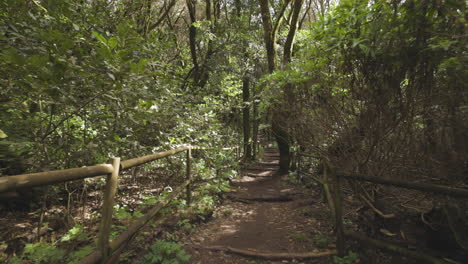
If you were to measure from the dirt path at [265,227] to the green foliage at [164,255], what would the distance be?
0.34 metres

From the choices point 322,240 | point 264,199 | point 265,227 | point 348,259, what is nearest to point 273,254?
point 322,240

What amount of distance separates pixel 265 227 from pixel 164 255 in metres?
2.35

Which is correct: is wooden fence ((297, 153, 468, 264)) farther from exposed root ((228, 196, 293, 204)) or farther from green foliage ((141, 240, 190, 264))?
exposed root ((228, 196, 293, 204))

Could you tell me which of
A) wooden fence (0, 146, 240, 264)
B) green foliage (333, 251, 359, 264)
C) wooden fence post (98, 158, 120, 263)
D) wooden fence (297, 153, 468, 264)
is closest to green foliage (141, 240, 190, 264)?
wooden fence (0, 146, 240, 264)

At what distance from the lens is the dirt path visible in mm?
3562

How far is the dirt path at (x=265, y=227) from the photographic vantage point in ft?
11.7

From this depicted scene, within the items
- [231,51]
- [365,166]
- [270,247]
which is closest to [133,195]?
[270,247]

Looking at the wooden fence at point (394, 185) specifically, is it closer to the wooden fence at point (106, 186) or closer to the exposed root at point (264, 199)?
the wooden fence at point (106, 186)

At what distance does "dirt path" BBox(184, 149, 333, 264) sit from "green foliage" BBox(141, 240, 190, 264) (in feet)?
1.13

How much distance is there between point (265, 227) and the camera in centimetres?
476

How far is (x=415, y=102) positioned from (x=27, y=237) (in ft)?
17.7

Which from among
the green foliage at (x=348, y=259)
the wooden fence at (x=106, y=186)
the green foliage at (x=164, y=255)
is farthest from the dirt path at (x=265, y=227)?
the wooden fence at (x=106, y=186)

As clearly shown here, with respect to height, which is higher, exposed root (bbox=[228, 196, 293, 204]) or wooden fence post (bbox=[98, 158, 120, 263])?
wooden fence post (bbox=[98, 158, 120, 263])

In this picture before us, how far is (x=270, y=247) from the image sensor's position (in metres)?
3.75
